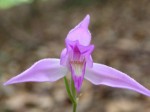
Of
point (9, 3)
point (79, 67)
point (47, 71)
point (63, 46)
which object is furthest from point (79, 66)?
point (9, 3)

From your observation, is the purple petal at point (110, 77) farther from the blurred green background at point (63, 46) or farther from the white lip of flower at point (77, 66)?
the blurred green background at point (63, 46)

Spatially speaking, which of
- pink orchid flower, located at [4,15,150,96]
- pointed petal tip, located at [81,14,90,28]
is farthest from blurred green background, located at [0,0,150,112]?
pointed petal tip, located at [81,14,90,28]

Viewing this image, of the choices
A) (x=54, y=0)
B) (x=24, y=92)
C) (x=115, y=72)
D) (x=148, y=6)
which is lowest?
(x=54, y=0)

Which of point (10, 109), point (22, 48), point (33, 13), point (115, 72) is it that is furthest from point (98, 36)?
point (115, 72)

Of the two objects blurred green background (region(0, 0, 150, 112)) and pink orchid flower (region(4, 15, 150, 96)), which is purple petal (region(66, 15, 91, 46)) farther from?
blurred green background (region(0, 0, 150, 112))

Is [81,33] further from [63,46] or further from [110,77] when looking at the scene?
[63,46]

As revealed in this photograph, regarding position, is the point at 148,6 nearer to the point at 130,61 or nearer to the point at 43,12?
the point at 43,12
